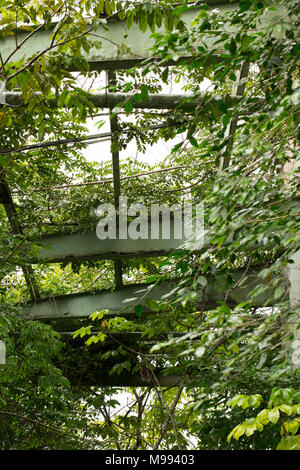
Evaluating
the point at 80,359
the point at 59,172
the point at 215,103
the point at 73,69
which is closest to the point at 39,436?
the point at 80,359

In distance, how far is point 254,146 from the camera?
190 cm

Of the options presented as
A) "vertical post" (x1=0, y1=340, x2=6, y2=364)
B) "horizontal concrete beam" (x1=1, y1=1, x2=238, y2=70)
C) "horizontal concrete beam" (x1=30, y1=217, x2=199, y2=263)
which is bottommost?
"vertical post" (x1=0, y1=340, x2=6, y2=364)

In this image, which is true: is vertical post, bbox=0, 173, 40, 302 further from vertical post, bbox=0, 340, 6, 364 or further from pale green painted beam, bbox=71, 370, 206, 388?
pale green painted beam, bbox=71, 370, 206, 388

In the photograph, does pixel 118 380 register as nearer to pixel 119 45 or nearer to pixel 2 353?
pixel 2 353

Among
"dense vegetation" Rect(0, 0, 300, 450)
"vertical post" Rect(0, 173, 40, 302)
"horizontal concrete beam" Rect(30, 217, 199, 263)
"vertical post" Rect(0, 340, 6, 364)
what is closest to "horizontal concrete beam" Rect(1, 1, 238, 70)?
"dense vegetation" Rect(0, 0, 300, 450)

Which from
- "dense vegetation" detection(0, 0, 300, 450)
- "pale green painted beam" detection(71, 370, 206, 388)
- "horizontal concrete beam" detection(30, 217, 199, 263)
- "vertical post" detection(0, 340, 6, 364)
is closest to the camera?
"dense vegetation" detection(0, 0, 300, 450)

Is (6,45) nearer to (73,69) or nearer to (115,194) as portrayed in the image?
(73,69)

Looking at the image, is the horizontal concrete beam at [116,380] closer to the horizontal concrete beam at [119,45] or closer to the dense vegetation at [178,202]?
the dense vegetation at [178,202]

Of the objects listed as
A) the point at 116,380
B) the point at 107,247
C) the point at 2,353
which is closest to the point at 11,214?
the point at 107,247

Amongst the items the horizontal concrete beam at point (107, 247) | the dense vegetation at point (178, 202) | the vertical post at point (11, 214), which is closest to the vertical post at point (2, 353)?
the dense vegetation at point (178, 202)

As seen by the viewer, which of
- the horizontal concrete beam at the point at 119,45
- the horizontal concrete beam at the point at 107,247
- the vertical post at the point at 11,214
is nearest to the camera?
the horizontal concrete beam at the point at 119,45

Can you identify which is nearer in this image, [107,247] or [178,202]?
[107,247]

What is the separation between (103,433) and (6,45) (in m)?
3.50

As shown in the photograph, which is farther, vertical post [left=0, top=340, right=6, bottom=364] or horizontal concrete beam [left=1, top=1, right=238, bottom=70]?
vertical post [left=0, top=340, right=6, bottom=364]
